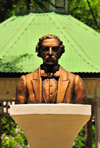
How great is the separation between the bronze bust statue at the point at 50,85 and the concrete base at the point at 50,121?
438 millimetres

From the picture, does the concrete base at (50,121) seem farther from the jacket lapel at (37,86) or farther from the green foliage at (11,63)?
the green foliage at (11,63)

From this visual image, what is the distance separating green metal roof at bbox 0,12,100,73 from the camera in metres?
21.3

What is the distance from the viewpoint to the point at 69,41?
22.9m

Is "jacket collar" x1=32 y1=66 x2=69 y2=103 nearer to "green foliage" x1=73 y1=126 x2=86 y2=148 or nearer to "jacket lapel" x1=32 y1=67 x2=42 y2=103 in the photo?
"jacket lapel" x1=32 y1=67 x2=42 y2=103

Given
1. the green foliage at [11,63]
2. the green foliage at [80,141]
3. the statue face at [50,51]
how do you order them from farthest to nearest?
1. the green foliage at [80,141]
2. the green foliage at [11,63]
3. the statue face at [50,51]

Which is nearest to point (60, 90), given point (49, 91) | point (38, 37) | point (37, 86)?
point (49, 91)

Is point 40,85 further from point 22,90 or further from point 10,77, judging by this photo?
point 10,77

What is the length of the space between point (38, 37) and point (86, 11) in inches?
510

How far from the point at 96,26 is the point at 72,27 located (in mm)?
10682

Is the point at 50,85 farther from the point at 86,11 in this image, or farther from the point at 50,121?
the point at 86,11

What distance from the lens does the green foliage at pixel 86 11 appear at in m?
34.6

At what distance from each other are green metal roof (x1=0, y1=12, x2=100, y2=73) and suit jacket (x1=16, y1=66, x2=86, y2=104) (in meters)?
8.53

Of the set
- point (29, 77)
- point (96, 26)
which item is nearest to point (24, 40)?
point (29, 77)

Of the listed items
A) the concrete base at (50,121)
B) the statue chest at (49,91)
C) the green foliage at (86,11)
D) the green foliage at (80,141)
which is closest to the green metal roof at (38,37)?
the statue chest at (49,91)
